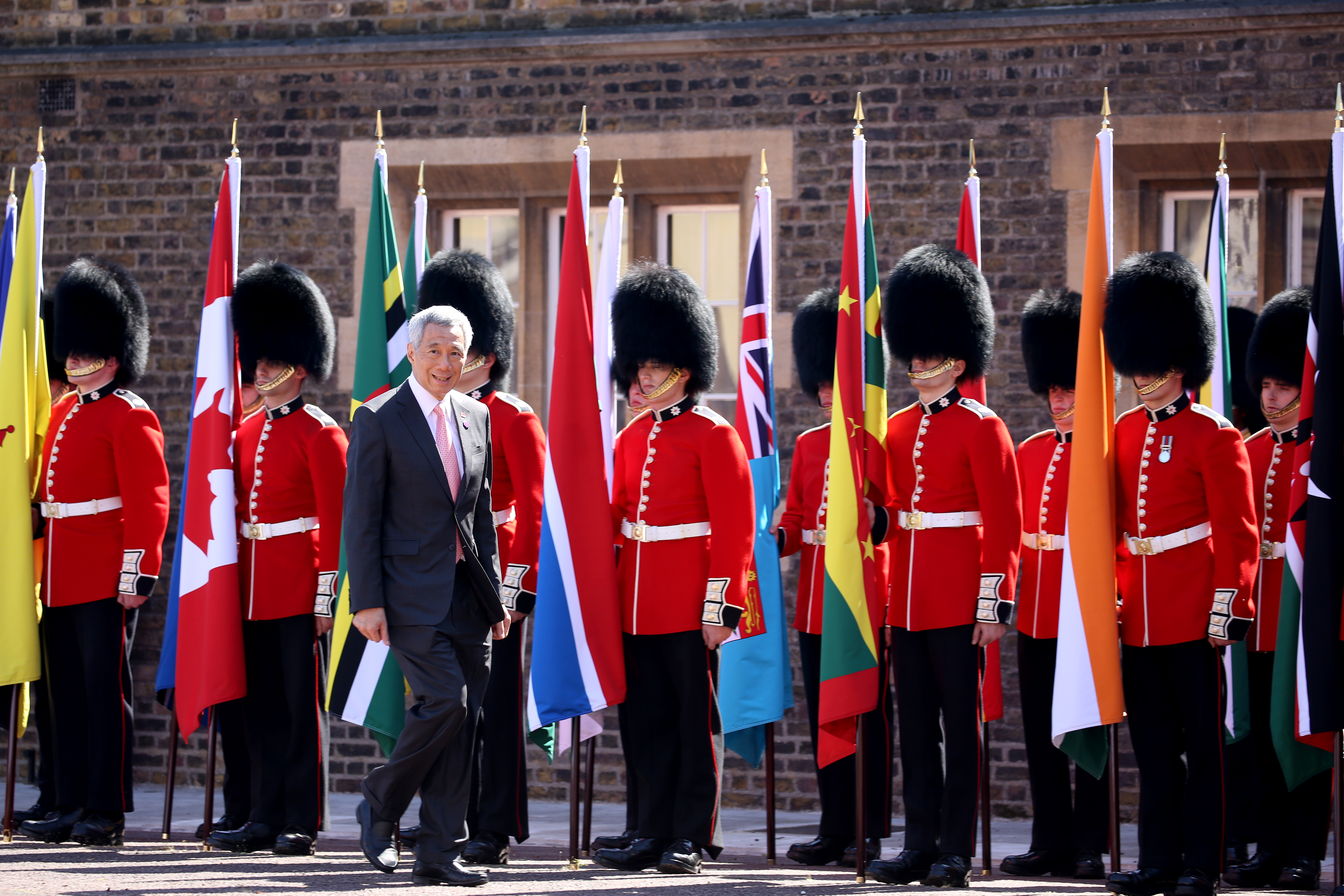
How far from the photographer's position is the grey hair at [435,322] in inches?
209

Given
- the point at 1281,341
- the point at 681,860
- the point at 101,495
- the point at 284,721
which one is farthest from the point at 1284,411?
the point at 101,495

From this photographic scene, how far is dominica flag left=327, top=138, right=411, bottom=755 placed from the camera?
6.08 m

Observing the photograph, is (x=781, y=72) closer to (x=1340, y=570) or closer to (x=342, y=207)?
(x=342, y=207)

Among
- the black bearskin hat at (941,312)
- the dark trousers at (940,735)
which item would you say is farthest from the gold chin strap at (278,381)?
the dark trousers at (940,735)

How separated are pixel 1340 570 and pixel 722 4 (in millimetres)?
4130

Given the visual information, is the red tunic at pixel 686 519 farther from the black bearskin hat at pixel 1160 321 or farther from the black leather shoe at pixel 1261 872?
the black leather shoe at pixel 1261 872

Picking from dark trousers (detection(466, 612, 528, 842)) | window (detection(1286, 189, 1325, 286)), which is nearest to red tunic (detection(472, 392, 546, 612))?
dark trousers (detection(466, 612, 528, 842))

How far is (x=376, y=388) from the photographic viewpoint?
21.3 feet

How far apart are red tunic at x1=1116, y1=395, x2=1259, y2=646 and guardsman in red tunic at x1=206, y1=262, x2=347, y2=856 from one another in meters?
2.56

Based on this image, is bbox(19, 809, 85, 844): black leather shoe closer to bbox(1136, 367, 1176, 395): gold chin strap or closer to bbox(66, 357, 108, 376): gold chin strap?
bbox(66, 357, 108, 376): gold chin strap

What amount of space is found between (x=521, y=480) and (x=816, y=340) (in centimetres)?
152

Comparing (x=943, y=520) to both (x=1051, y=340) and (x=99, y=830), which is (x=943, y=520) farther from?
(x=99, y=830)

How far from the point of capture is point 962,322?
5.89 meters

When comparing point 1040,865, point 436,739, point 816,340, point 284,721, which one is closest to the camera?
point 436,739
